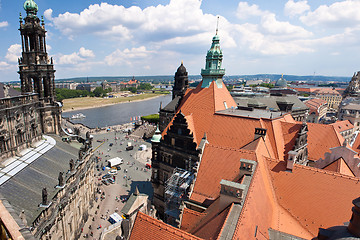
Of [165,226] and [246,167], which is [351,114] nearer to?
[246,167]

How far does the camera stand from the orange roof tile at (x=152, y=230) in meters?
12.1

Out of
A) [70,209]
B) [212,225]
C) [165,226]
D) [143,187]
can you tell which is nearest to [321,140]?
[212,225]

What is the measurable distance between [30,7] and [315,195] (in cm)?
4529

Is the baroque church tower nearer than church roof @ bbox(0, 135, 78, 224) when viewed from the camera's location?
No

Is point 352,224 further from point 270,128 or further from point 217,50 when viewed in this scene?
point 217,50

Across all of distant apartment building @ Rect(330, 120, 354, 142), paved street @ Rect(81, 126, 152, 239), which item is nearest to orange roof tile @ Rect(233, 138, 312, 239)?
paved street @ Rect(81, 126, 152, 239)

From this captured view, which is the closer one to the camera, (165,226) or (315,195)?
(165,226)

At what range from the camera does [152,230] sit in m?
12.8

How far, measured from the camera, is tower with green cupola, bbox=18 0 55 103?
3309 cm

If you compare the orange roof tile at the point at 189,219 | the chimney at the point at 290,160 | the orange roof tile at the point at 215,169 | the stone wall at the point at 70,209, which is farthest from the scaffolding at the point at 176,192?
the stone wall at the point at 70,209

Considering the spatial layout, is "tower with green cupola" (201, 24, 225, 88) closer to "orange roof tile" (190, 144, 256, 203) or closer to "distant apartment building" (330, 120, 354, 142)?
"orange roof tile" (190, 144, 256, 203)

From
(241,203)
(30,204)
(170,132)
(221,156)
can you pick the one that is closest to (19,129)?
(30,204)

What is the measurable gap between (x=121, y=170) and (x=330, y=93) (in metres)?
179

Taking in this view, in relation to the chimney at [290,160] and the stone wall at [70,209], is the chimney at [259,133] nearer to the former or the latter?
the chimney at [290,160]
